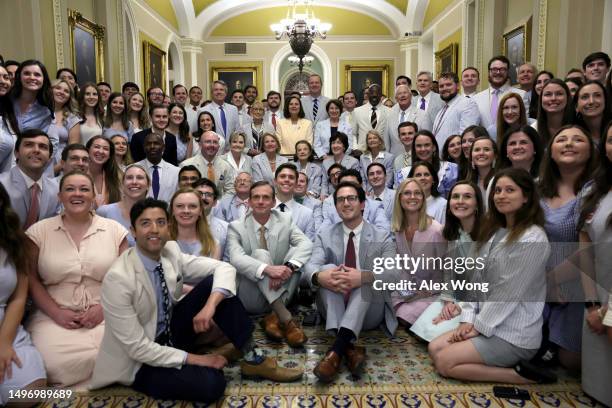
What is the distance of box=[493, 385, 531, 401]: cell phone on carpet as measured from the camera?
265 centimetres

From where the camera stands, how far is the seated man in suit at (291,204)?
4.48m

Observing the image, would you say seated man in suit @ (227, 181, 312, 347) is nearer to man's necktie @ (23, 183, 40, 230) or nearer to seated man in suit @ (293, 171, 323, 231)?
seated man in suit @ (293, 171, 323, 231)

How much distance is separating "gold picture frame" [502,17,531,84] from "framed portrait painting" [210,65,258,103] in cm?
921

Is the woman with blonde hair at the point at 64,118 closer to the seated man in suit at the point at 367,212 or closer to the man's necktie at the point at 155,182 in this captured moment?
the man's necktie at the point at 155,182

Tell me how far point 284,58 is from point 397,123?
10.8 m

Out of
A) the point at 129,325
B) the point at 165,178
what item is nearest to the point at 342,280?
the point at 129,325

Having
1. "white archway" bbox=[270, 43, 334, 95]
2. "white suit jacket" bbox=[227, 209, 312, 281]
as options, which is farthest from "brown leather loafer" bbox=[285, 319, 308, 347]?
"white archway" bbox=[270, 43, 334, 95]

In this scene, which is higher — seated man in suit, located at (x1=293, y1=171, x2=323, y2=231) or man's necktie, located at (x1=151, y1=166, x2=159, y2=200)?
man's necktie, located at (x1=151, y1=166, x2=159, y2=200)

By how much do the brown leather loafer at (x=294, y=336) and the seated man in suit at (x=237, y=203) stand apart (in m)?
1.64

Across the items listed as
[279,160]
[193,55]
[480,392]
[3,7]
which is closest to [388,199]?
[279,160]

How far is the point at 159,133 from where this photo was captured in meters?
5.31

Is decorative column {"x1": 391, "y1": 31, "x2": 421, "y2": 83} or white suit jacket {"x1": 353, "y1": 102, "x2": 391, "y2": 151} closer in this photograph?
white suit jacket {"x1": 353, "y1": 102, "x2": 391, "y2": 151}

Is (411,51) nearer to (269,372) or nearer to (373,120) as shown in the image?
(373,120)

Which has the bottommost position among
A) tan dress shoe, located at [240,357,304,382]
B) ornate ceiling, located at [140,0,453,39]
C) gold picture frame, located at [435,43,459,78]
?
tan dress shoe, located at [240,357,304,382]
